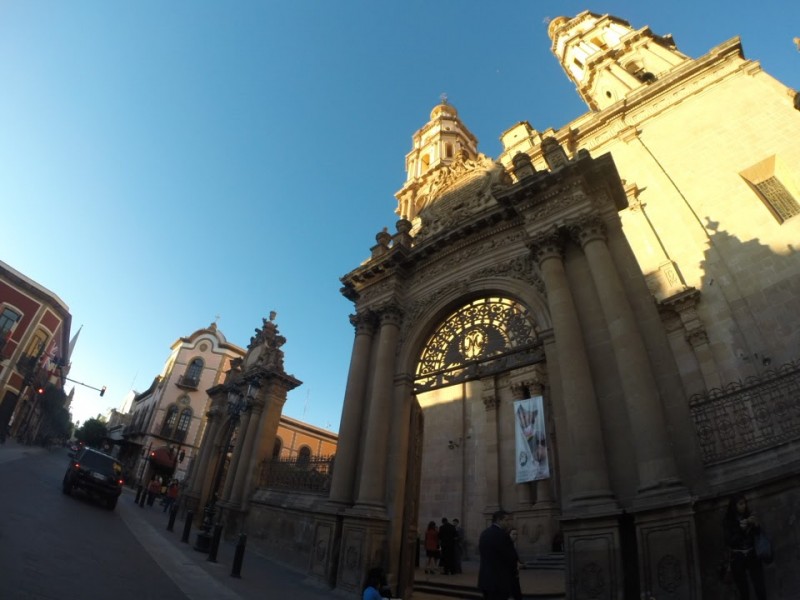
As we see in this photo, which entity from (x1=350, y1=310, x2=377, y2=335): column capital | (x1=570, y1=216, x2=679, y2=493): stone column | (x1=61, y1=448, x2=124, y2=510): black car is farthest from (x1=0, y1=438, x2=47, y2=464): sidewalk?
(x1=570, y1=216, x2=679, y2=493): stone column

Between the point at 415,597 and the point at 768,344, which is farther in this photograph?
the point at 768,344

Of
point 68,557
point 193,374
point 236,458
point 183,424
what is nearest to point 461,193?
point 68,557

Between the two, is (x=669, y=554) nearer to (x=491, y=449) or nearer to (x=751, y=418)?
(x=751, y=418)

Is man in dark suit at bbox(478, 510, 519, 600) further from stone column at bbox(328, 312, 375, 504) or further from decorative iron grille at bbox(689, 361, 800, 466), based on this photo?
stone column at bbox(328, 312, 375, 504)

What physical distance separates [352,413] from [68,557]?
621cm

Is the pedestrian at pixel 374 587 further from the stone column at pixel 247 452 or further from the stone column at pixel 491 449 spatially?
the stone column at pixel 247 452

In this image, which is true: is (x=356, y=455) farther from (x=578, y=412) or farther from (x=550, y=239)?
(x=550, y=239)

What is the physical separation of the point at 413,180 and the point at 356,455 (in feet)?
69.4

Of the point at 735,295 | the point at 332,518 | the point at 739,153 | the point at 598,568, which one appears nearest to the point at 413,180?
the point at 739,153

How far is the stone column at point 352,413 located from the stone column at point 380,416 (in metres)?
0.41

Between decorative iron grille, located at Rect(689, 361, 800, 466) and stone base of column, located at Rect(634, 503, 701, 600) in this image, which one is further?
decorative iron grille, located at Rect(689, 361, 800, 466)

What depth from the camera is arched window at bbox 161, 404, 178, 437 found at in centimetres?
3681

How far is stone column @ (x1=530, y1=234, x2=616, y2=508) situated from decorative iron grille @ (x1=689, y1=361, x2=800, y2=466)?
1591 millimetres

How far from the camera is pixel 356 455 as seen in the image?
34.8ft
